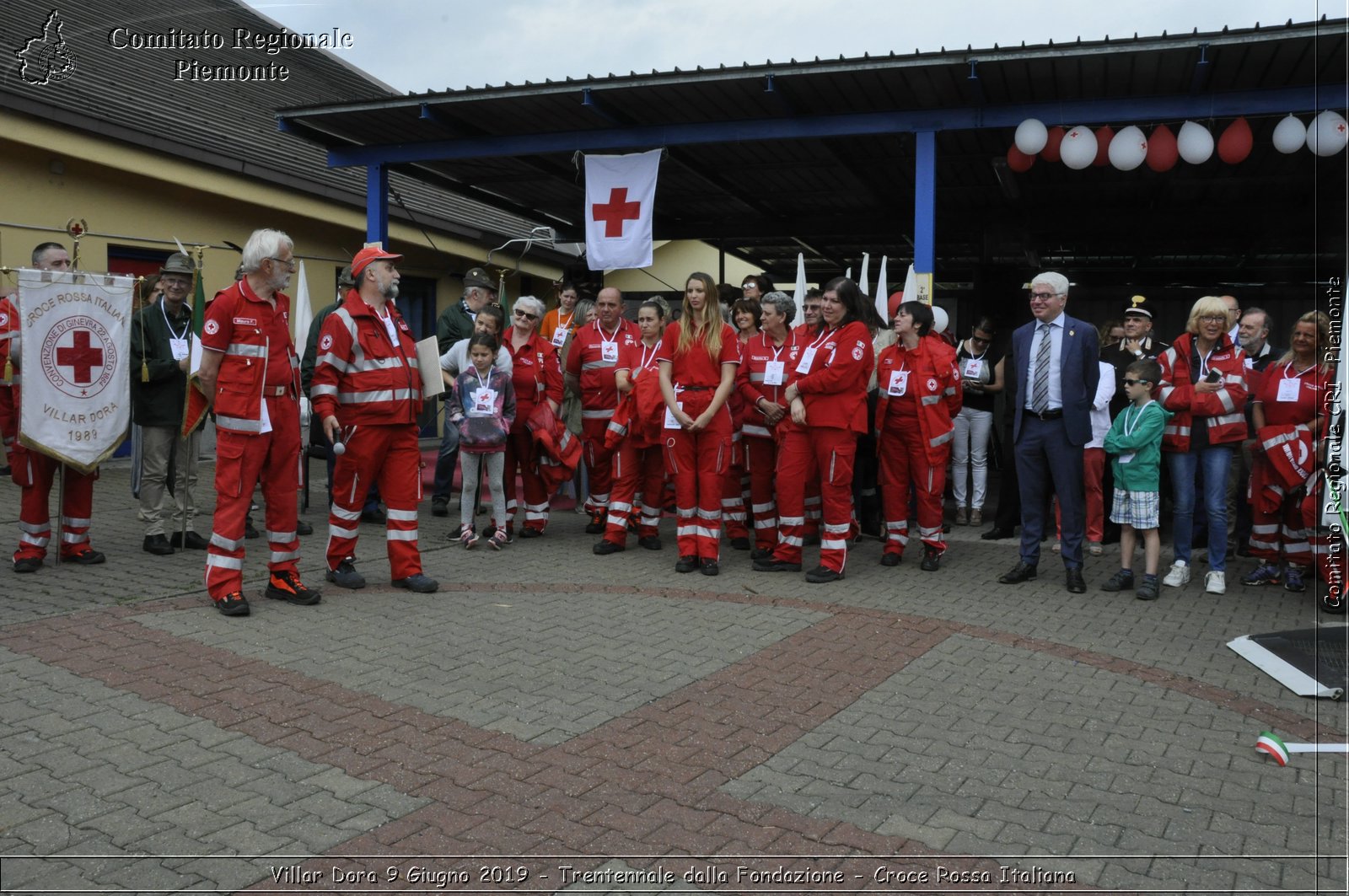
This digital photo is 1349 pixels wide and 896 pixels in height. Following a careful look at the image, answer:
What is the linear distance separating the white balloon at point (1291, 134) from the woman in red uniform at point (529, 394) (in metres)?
6.53

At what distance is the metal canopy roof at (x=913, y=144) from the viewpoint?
9383 mm

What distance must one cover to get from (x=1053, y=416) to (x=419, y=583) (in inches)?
176

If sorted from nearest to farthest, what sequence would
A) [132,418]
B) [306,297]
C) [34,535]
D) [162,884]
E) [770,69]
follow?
[162,884], [34,535], [132,418], [770,69], [306,297]

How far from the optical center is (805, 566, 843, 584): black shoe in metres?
7.89

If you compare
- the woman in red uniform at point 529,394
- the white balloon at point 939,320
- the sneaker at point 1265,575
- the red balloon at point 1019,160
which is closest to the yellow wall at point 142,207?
the woman in red uniform at point 529,394

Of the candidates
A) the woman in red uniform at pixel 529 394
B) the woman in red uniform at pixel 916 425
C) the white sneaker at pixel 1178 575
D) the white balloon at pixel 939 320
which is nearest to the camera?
the white sneaker at pixel 1178 575

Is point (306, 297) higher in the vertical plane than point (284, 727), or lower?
higher

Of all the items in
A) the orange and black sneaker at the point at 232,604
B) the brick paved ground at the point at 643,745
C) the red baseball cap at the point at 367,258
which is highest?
the red baseball cap at the point at 367,258

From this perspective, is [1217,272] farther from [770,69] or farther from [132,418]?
[132,418]

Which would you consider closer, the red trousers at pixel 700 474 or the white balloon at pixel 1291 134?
the red trousers at pixel 700 474

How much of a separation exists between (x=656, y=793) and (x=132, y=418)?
6.30m

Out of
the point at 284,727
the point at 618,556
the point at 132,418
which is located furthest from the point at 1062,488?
the point at 132,418

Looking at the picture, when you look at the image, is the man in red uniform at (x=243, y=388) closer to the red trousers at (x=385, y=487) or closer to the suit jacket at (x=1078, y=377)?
the red trousers at (x=385, y=487)

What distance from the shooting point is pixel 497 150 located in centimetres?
1241
